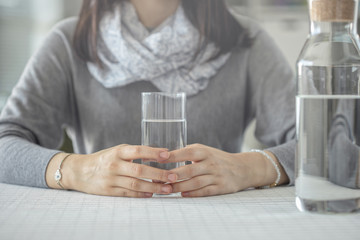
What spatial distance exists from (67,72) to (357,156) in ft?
3.19

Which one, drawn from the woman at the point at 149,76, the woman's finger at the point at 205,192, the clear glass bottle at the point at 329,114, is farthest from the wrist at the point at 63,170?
the clear glass bottle at the point at 329,114

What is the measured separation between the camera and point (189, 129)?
1.39m

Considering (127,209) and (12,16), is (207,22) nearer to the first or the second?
(127,209)

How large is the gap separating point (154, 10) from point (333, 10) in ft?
2.84

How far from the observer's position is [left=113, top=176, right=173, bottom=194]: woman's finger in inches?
30.7

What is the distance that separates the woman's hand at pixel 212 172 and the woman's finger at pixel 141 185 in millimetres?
19

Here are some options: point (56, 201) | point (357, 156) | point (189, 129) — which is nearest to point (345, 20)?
point (357, 156)

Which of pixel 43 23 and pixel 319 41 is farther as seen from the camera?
pixel 43 23

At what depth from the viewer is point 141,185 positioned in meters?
0.78

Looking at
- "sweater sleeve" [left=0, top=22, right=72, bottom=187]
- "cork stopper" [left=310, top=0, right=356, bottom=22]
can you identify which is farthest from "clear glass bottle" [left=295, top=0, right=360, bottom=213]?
"sweater sleeve" [left=0, top=22, right=72, bottom=187]

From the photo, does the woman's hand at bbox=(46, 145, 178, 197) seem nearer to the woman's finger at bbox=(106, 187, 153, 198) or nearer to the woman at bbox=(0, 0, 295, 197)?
the woman's finger at bbox=(106, 187, 153, 198)

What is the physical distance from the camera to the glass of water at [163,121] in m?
0.79

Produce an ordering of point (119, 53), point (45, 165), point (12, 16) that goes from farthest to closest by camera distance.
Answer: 1. point (12, 16)
2. point (119, 53)
3. point (45, 165)

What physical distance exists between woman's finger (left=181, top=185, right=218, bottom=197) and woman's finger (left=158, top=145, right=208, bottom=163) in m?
0.05
